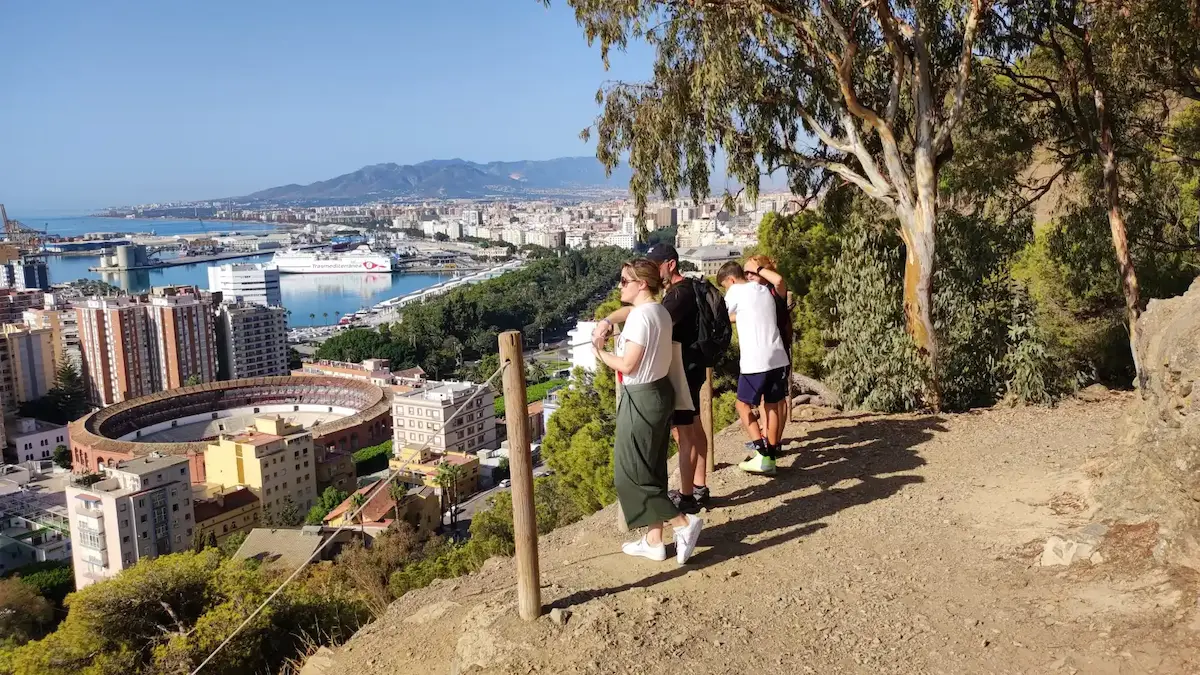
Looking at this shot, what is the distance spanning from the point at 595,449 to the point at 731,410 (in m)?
1.43

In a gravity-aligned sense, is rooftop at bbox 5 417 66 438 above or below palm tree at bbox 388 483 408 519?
below

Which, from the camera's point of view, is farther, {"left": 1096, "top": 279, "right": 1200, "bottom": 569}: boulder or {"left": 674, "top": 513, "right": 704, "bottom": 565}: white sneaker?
{"left": 674, "top": 513, "right": 704, "bottom": 565}: white sneaker

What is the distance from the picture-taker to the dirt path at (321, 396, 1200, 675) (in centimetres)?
297

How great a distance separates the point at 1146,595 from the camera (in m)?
3.08

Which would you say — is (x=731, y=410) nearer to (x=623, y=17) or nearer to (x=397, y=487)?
(x=623, y=17)

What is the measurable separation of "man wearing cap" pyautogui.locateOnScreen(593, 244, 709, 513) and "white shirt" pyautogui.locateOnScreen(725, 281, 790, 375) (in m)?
0.55

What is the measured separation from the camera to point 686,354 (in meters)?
4.02

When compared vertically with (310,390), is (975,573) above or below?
above

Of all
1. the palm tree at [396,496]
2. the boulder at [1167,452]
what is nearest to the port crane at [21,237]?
the palm tree at [396,496]

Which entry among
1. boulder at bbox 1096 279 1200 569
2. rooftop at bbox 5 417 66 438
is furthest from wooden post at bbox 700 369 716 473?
rooftop at bbox 5 417 66 438

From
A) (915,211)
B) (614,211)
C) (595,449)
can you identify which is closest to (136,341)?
(595,449)

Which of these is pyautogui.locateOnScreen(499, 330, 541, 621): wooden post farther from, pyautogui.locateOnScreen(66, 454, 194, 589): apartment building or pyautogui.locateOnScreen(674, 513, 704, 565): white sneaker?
pyautogui.locateOnScreen(66, 454, 194, 589): apartment building

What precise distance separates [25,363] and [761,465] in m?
47.7

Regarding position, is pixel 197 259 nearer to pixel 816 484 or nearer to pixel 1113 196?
pixel 1113 196
